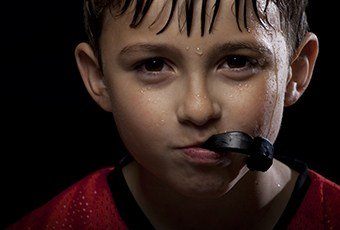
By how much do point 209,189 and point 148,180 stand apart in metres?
0.26

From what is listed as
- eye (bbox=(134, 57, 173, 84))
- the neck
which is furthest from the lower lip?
the neck

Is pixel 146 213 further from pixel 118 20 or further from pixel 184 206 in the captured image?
pixel 118 20

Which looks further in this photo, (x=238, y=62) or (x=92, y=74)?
(x=92, y=74)

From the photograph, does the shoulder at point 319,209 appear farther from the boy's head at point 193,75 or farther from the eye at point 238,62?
the eye at point 238,62

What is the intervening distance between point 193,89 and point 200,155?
12 cm

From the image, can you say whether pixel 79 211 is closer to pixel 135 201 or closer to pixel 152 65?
pixel 135 201

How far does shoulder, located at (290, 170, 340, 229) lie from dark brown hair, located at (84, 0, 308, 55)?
314 millimetres

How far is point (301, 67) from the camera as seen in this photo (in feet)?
4.56

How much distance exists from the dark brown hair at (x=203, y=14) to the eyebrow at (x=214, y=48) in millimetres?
27

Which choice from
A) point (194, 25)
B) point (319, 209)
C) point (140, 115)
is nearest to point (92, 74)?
point (140, 115)

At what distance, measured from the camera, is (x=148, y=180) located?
4.90ft

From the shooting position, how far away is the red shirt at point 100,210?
4.76 ft

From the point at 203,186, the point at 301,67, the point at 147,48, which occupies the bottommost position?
the point at 203,186

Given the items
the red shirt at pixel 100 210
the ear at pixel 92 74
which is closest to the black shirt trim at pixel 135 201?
the red shirt at pixel 100 210
